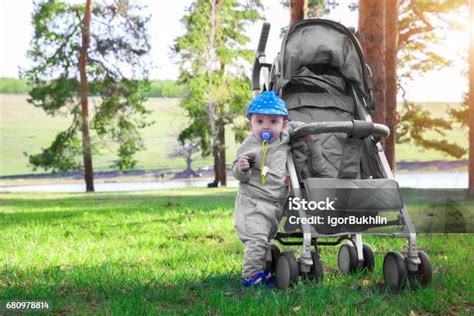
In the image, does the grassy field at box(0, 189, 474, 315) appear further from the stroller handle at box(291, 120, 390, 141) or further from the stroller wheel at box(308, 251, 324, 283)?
the stroller handle at box(291, 120, 390, 141)

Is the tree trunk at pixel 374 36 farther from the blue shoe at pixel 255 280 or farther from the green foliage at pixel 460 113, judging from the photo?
the green foliage at pixel 460 113

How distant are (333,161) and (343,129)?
2.21 feet

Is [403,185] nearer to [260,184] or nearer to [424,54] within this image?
[424,54]

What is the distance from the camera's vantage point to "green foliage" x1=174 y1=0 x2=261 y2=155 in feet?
92.6

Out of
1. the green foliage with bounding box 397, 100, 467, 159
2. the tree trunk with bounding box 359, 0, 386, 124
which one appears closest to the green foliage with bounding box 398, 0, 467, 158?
the green foliage with bounding box 397, 100, 467, 159

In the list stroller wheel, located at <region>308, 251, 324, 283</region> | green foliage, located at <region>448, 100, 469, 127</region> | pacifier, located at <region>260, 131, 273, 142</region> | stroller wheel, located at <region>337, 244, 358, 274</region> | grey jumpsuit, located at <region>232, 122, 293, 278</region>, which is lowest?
green foliage, located at <region>448, 100, 469, 127</region>

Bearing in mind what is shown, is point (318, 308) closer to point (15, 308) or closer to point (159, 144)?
point (15, 308)

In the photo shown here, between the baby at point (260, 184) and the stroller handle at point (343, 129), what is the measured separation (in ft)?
0.62

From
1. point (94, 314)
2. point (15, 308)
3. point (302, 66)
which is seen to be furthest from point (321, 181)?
point (15, 308)

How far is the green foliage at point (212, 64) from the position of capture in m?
28.2

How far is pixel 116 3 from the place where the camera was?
27.5 meters

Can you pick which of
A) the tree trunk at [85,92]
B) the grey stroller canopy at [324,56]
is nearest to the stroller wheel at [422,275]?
the grey stroller canopy at [324,56]

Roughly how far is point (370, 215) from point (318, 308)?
1117mm

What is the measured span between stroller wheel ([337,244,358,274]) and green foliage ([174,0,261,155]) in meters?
22.0
